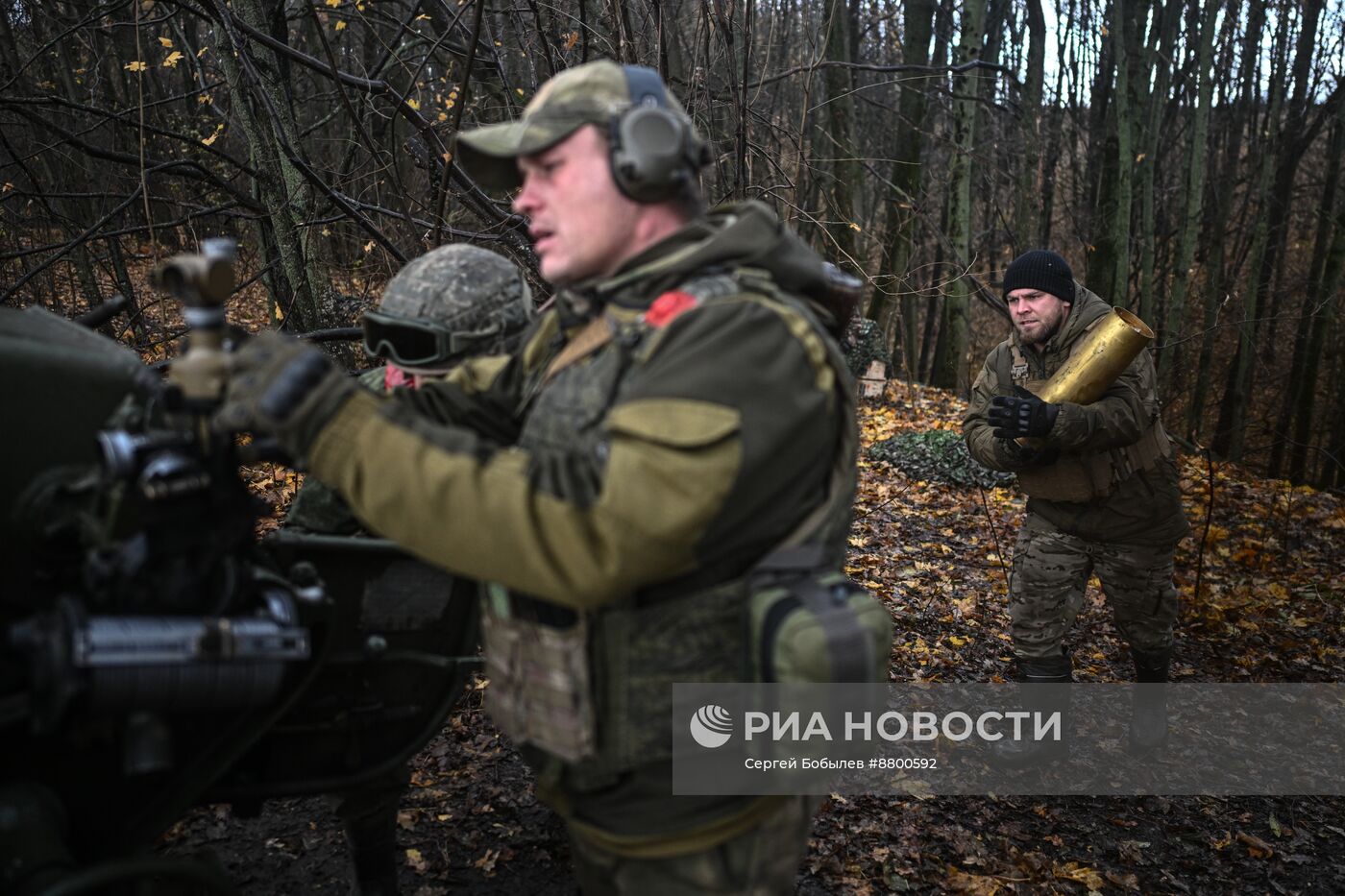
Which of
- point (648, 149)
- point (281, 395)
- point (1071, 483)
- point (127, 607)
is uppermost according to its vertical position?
point (648, 149)

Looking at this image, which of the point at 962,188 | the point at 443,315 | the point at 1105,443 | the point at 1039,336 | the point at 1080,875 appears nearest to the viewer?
the point at 443,315

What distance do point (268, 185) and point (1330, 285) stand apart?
1347cm

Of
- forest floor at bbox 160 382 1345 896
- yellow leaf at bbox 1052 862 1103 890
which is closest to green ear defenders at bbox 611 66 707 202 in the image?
Result: forest floor at bbox 160 382 1345 896

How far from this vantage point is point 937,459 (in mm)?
10531

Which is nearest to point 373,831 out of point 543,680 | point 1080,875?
point 543,680

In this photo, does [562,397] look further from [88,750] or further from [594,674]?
[88,750]

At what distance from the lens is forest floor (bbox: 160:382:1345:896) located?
384cm

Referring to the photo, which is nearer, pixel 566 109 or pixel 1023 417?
pixel 566 109

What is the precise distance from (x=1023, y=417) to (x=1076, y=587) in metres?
1.14

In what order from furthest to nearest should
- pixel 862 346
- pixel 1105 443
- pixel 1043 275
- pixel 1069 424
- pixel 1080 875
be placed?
pixel 862 346 → pixel 1043 275 → pixel 1105 443 → pixel 1069 424 → pixel 1080 875

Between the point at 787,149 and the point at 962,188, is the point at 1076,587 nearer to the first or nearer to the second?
the point at 787,149

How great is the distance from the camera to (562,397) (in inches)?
79.1

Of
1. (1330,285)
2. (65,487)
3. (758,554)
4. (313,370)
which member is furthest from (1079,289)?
(1330,285)

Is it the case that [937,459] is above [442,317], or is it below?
below
